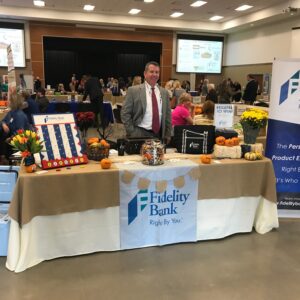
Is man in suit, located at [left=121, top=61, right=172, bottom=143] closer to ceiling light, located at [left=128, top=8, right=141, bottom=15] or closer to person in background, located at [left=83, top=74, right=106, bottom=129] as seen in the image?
person in background, located at [left=83, top=74, right=106, bottom=129]

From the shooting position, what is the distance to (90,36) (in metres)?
13.4

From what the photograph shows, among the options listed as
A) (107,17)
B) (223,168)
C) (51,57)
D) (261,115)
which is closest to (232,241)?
(223,168)

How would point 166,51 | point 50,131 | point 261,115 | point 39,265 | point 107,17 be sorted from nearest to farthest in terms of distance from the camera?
point 39,265 → point 50,131 → point 261,115 → point 107,17 → point 166,51

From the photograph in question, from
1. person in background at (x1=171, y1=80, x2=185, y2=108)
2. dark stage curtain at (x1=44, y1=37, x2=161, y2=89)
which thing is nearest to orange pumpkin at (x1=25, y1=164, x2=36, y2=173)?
person in background at (x1=171, y1=80, x2=185, y2=108)

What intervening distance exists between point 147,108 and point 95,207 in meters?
1.17

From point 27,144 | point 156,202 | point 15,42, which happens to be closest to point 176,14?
point 15,42

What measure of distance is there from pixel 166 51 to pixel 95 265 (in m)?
12.9

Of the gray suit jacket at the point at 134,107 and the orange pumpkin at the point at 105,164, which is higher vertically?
the gray suit jacket at the point at 134,107

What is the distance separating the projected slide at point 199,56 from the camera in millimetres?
14602

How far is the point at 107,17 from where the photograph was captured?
1248cm

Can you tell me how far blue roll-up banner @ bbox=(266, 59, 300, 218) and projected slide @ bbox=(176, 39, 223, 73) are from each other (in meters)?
11.8

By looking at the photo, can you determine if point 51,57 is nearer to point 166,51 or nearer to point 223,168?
point 166,51

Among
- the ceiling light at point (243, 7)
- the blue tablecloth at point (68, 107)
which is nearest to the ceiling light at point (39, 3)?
the blue tablecloth at point (68, 107)

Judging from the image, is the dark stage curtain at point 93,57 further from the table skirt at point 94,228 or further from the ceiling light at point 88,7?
the table skirt at point 94,228
